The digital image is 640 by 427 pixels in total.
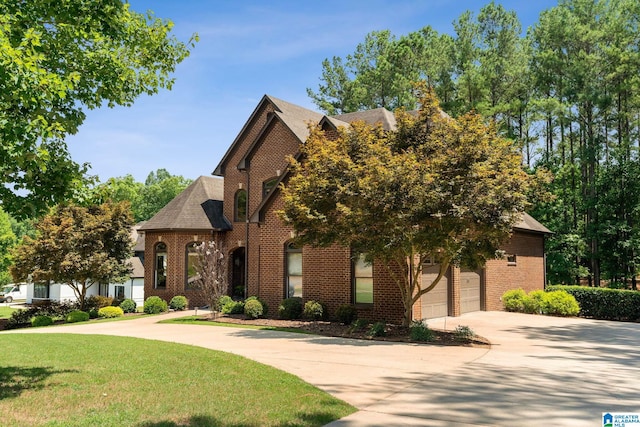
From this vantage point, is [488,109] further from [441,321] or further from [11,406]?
[11,406]

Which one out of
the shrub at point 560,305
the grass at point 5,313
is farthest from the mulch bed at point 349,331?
the grass at point 5,313

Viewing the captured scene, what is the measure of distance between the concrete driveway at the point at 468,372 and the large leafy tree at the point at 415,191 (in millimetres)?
2888

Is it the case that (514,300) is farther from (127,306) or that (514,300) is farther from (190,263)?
(127,306)

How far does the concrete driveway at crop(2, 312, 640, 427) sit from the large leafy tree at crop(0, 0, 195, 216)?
5467 millimetres

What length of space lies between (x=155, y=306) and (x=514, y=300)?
649 inches

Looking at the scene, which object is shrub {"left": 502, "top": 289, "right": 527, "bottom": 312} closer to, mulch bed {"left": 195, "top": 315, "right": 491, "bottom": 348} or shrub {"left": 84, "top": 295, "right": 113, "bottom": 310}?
mulch bed {"left": 195, "top": 315, "right": 491, "bottom": 348}

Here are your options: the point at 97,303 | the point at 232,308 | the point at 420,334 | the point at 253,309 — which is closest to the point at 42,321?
the point at 97,303

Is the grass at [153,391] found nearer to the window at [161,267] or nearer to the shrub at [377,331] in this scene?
the shrub at [377,331]

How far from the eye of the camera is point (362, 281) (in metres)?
18.7

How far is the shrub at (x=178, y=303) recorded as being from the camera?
81.0 ft

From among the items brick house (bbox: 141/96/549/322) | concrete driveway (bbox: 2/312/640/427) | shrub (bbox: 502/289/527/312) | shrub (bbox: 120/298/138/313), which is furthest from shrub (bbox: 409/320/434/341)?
shrub (bbox: 120/298/138/313)

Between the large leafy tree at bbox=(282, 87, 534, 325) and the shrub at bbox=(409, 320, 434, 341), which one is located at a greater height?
the large leafy tree at bbox=(282, 87, 534, 325)

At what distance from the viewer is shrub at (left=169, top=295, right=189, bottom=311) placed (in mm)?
24688

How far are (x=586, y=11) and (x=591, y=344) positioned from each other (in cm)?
3101
